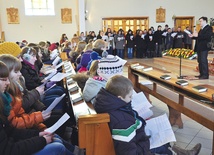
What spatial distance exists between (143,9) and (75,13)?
3.71 metres

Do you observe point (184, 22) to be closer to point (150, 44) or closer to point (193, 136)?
point (150, 44)

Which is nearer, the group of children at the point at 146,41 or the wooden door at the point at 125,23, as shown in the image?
the group of children at the point at 146,41

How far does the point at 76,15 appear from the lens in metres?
12.6

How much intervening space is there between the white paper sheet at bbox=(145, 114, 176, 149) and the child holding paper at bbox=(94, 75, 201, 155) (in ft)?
0.70

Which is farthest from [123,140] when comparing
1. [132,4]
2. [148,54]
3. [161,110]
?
[132,4]

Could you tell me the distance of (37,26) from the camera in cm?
1239

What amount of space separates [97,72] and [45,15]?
10980 millimetres

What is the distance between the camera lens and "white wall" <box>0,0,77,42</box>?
38.9 feet

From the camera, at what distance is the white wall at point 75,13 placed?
475 inches

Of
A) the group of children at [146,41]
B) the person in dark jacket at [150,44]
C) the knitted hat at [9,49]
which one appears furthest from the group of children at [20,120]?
the person in dark jacket at [150,44]

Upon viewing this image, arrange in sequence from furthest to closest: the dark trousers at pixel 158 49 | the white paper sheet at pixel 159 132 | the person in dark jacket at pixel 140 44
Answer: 1. the dark trousers at pixel 158 49
2. the person in dark jacket at pixel 140 44
3. the white paper sheet at pixel 159 132

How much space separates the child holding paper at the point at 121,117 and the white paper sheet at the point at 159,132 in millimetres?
214

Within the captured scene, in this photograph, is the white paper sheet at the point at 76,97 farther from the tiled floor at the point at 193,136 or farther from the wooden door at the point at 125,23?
the wooden door at the point at 125,23

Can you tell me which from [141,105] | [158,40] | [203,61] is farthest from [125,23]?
[141,105]
